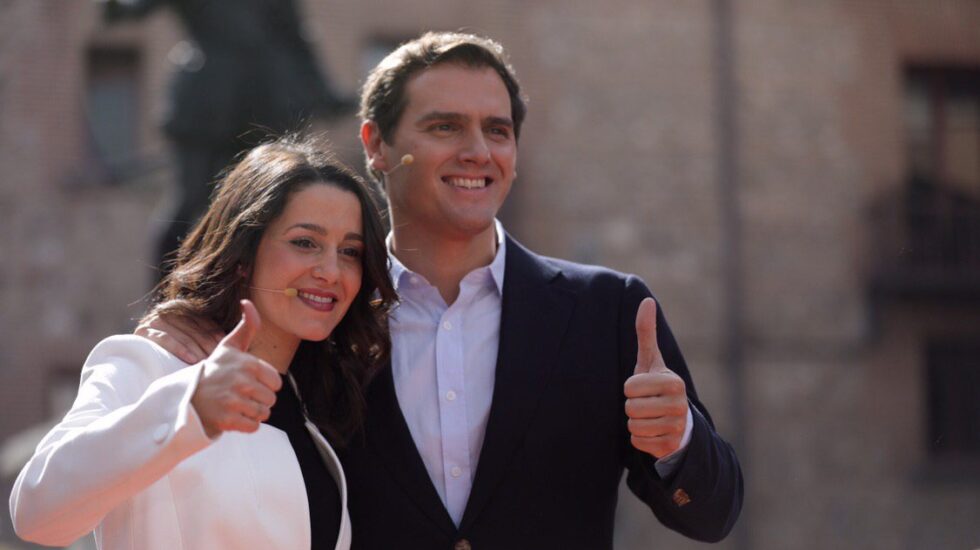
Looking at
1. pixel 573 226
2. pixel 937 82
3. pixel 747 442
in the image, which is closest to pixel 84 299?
pixel 573 226

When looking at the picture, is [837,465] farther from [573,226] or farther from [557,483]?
[557,483]

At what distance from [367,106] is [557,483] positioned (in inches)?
43.9

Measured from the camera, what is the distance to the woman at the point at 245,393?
2037 mm

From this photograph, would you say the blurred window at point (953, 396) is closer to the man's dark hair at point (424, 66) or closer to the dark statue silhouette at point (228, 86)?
the dark statue silhouette at point (228, 86)

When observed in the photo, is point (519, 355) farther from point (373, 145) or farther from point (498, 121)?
point (373, 145)

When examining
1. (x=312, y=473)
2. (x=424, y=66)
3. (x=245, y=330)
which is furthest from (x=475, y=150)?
(x=245, y=330)

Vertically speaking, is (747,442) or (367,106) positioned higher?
(367,106)

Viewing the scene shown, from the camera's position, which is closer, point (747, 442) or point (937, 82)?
point (747, 442)

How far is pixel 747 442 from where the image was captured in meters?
13.4

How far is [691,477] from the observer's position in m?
2.52

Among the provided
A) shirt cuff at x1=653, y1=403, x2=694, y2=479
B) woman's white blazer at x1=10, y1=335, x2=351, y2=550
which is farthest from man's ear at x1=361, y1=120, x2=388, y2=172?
shirt cuff at x1=653, y1=403, x2=694, y2=479

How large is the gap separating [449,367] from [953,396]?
12.5 meters

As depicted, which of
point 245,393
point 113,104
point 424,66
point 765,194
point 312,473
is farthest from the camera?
point 765,194

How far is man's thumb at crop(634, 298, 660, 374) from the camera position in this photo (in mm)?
2463
